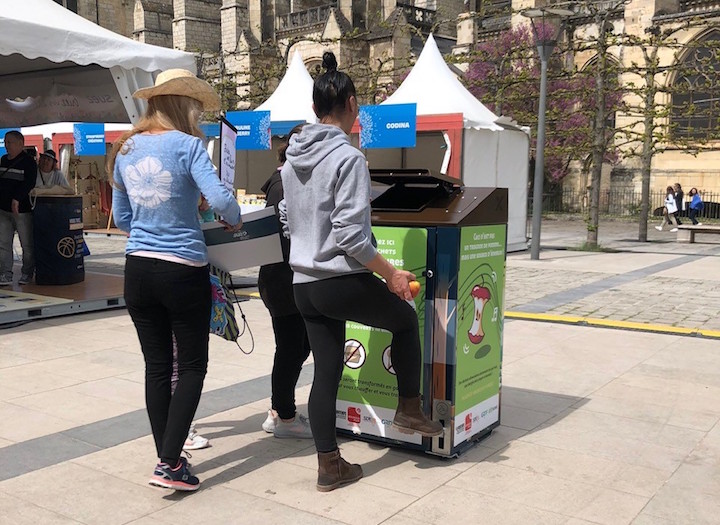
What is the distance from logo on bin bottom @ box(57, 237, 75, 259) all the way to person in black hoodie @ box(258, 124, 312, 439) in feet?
19.2

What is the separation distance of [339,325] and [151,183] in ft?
3.48

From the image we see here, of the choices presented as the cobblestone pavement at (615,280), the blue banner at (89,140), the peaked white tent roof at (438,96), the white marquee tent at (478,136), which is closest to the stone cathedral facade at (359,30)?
the peaked white tent roof at (438,96)

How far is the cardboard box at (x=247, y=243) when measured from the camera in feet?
12.0

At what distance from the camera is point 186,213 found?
339cm

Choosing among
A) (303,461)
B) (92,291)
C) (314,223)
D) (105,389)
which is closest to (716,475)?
(303,461)

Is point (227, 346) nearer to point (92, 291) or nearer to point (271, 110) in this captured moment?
point (92, 291)

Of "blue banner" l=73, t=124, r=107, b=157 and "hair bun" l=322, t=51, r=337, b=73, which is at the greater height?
"blue banner" l=73, t=124, r=107, b=157

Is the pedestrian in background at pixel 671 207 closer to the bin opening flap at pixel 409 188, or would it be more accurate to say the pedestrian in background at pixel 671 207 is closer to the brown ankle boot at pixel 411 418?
the bin opening flap at pixel 409 188

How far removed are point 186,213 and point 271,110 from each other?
15.0 m

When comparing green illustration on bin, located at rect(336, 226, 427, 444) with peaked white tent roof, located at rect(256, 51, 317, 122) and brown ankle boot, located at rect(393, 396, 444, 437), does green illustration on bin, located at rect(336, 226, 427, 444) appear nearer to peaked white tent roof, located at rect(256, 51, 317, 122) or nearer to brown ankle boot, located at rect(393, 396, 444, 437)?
brown ankle boot, located at rect(393, 396, 444, 437)

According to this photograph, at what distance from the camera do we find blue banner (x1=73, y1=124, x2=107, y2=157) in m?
19.2

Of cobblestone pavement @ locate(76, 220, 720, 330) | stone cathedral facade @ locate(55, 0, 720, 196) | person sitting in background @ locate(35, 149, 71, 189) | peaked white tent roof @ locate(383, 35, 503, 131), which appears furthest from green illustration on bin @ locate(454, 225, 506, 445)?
stone cathedral facade @ locate(55, 0, 720, 196)

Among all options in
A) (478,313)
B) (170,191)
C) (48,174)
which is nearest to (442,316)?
(478,313)

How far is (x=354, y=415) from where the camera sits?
4.17m
